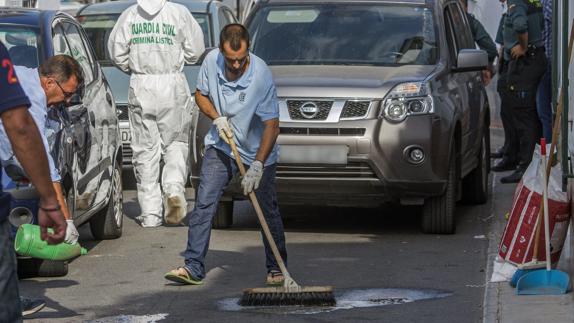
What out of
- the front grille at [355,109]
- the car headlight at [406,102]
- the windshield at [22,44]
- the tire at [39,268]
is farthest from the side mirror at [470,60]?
the tire at [39,268]

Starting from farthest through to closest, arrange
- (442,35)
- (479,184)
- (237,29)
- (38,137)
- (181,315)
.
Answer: (479,184) < (442,35) < (237,29) < (181,315) < (38,137)

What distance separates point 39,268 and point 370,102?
282 cm

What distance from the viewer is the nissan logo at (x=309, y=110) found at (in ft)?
34.3

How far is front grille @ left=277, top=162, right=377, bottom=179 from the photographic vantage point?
10.4m

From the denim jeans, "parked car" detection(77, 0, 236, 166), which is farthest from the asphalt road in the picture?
the denim jeans

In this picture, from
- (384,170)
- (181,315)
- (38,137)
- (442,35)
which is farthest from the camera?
(442,35)

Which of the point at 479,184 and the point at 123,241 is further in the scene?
the point at 479,184

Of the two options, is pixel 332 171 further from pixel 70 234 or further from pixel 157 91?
pixel 70 234

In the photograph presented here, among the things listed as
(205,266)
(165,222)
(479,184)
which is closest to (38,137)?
(205,266)

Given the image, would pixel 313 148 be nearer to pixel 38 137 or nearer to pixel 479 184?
pixel 479 184

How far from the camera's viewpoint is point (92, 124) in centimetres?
1001

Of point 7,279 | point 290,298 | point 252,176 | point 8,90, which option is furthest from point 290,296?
point 8,90

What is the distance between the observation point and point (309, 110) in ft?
34.3

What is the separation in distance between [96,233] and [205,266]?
1484 mm
